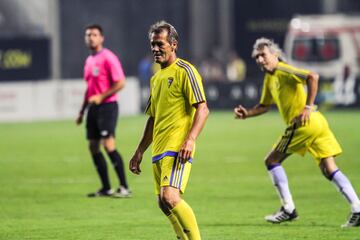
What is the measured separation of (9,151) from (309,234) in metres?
12.6

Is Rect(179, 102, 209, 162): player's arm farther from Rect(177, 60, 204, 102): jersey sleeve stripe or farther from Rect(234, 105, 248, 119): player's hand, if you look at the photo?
Rect(234, 105, 248, 119): player's hand

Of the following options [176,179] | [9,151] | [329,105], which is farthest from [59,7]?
[176,179]

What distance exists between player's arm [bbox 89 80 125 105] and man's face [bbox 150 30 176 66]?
5392 millimetres

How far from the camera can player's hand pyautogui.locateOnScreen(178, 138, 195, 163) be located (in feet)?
31.4

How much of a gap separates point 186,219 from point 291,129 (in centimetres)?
325

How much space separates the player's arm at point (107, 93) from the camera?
15.2 metres

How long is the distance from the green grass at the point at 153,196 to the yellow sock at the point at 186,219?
1.85 meters

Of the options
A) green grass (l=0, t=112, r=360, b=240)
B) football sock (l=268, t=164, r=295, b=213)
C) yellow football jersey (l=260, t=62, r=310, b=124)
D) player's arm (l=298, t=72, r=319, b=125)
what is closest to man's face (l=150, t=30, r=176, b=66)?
green grass (l=0, t=112, r=360, b=240)

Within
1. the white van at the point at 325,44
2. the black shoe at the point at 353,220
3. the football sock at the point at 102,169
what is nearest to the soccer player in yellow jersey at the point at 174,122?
the black shoe at the point at 353,220

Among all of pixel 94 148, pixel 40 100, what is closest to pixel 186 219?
pixel 94 148

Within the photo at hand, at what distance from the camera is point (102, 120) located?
15.3 meters

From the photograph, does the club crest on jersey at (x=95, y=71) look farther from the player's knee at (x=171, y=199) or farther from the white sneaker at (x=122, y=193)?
the player's knee at (x=171, y=199)

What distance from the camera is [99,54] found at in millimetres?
15469

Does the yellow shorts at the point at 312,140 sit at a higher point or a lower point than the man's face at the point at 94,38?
lower
